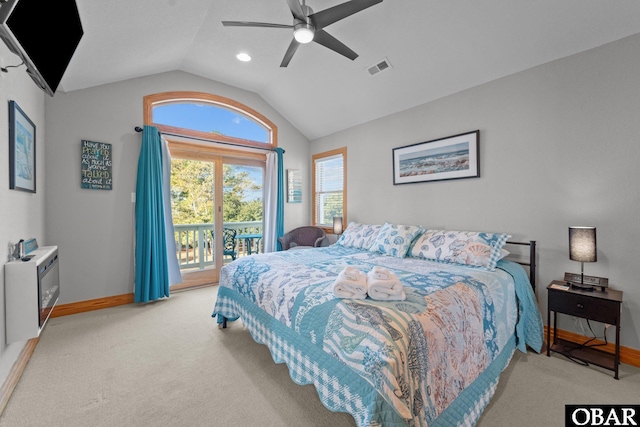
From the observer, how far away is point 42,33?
1519 mm

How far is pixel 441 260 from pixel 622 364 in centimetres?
153

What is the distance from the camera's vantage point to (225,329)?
2805 millimetres

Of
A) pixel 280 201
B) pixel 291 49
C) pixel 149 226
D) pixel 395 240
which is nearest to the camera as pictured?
pixel 291 49

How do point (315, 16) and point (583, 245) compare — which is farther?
point (583, 245)

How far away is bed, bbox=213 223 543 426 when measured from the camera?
1223 millimetres

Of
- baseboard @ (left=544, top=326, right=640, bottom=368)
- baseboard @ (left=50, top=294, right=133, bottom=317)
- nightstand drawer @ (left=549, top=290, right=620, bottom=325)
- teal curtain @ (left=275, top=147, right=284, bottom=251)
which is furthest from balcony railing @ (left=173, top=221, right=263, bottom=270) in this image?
baseboard @ (left=544, top=326, right=640, bottom=368)

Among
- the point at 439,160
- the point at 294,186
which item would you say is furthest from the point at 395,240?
the point at 294,186

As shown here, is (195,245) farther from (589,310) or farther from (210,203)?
(589,310)

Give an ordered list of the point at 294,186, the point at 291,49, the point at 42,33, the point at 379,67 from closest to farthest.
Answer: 1. the point at 42,33
2. the point at 291,49
3. the point at 379,67
4. the point at 294,186

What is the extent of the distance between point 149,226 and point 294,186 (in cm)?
249

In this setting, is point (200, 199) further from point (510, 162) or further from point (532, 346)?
point (532, 346)

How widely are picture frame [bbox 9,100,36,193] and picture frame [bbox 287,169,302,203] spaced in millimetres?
3311

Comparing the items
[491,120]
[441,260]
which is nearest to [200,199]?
[441,260]

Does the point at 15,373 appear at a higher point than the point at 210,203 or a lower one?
lower
